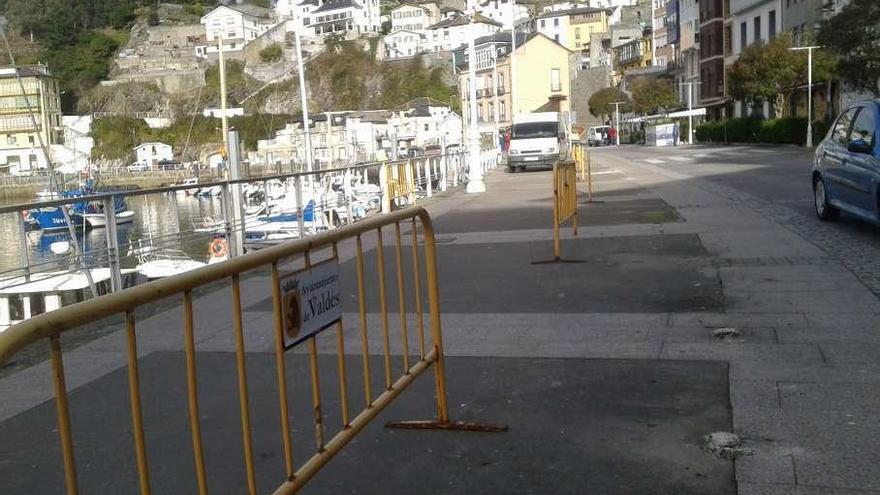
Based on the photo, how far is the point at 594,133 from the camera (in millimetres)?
96312

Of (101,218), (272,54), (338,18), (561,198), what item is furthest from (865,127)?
(338,18)

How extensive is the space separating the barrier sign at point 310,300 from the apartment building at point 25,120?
2082 cm

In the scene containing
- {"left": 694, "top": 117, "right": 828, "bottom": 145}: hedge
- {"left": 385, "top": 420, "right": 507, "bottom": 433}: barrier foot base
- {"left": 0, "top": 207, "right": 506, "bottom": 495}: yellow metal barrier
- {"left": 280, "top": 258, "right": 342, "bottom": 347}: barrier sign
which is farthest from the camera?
{"left": 694, "top": 117, "right": 828, "bottom": 145}: hedge

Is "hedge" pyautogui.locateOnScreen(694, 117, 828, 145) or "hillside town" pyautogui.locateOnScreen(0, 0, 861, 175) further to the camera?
"hedge" pyautogui.locateOnScreen(694, 117, 828, 145)

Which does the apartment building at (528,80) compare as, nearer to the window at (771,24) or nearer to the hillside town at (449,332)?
the window at (771,24)

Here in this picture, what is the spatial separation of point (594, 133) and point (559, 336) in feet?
299

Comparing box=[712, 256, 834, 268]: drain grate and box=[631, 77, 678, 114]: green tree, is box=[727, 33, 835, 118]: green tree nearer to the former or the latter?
box=[631, 77, 678, 114]: green tree

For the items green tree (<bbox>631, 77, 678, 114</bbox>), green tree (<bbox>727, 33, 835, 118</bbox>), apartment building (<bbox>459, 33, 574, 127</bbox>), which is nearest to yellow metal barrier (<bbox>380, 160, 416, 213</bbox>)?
green tree (<bbox>727, 33, 835, 118</bbox>)

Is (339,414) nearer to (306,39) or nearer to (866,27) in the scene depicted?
(866,27)

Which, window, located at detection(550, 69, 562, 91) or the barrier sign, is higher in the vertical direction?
window, located at detection(550, 69, 562, 91)

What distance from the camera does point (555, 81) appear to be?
102188 mm

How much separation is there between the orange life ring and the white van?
923 inches

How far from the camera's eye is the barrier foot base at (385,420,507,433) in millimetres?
4961

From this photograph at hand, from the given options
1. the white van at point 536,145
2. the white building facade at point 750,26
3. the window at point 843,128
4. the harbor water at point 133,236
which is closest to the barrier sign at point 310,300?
the harbor water at point 133,236
